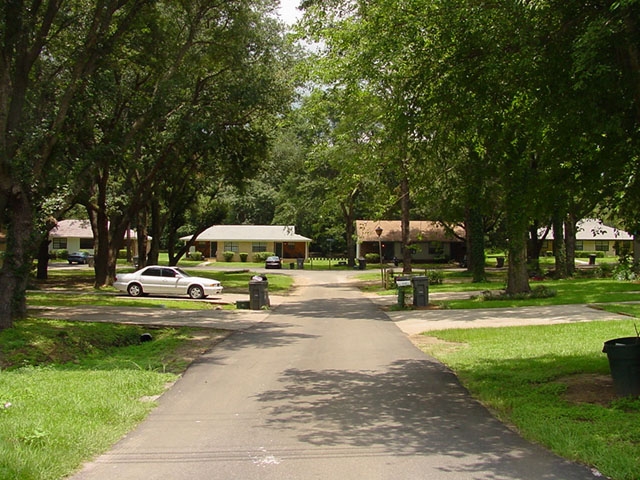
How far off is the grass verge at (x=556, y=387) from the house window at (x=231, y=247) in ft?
183

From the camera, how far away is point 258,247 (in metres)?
69.5

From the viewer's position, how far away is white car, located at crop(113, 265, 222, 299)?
25953 millimetres

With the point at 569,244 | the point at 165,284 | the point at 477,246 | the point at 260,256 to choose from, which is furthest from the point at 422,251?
the point at 165,284

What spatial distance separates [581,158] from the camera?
28.5ft

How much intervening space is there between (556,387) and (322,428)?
354cm

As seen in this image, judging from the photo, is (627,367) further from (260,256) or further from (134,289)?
(260,256)

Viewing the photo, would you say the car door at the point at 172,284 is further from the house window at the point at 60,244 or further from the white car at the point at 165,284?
the house window at the point at 60,244

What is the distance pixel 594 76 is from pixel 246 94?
57.2 ft

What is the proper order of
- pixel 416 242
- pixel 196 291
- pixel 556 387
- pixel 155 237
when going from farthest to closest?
pixel 416 242 → pixel 155 237 → pixel 196 291 → pixel 556 387

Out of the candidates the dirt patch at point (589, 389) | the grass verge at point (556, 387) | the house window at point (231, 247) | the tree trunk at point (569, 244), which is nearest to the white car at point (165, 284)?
the grass verge at point (556, 387)

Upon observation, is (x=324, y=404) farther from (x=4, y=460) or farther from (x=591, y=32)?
(x=591, y=32)

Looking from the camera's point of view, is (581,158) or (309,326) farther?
(309,326)

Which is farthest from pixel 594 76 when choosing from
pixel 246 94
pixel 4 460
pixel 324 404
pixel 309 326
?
pixel 246 94

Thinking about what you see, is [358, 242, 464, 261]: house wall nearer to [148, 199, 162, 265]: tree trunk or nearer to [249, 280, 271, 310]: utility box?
[148, 199, 162, 265]: tree trunk
